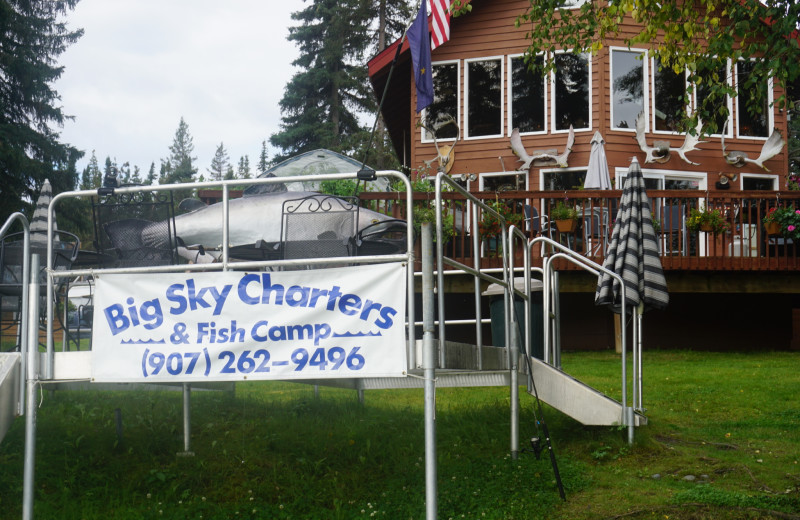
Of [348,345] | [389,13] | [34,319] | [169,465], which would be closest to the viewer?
[348,345]

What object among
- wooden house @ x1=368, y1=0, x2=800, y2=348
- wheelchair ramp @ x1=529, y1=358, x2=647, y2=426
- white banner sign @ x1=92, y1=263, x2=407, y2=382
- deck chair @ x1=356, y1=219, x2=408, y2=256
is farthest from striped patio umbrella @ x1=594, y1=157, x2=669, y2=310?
wooden house @ x1=368, y1=0, x2=800, y2=348

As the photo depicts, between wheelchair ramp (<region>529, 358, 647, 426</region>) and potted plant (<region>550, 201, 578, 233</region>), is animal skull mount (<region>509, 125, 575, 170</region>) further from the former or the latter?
wheelchair ramp (<region>529, 358, 647, 426</region>)

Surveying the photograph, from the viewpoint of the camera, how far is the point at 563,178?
1709 cm

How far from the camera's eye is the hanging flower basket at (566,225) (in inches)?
525

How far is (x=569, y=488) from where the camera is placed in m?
6.27

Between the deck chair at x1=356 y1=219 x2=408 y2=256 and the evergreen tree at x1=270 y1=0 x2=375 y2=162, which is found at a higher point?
the evergreen tree at x1=270 y1=0 x2=375 y2=162

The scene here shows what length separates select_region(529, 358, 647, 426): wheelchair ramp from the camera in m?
7.03

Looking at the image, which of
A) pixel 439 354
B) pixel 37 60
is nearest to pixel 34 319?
pixel 439 354

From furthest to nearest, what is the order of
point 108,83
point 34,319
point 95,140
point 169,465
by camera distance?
point 95,140 < point 108,83 < point 169,465 < point 34,319

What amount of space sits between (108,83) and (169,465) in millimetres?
57778

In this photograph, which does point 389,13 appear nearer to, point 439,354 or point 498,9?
point 498,9

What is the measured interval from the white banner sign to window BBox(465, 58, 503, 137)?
1326cm

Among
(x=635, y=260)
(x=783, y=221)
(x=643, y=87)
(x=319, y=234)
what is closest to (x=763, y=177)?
(x=643, y=87)

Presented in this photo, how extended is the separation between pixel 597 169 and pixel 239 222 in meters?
10.3
